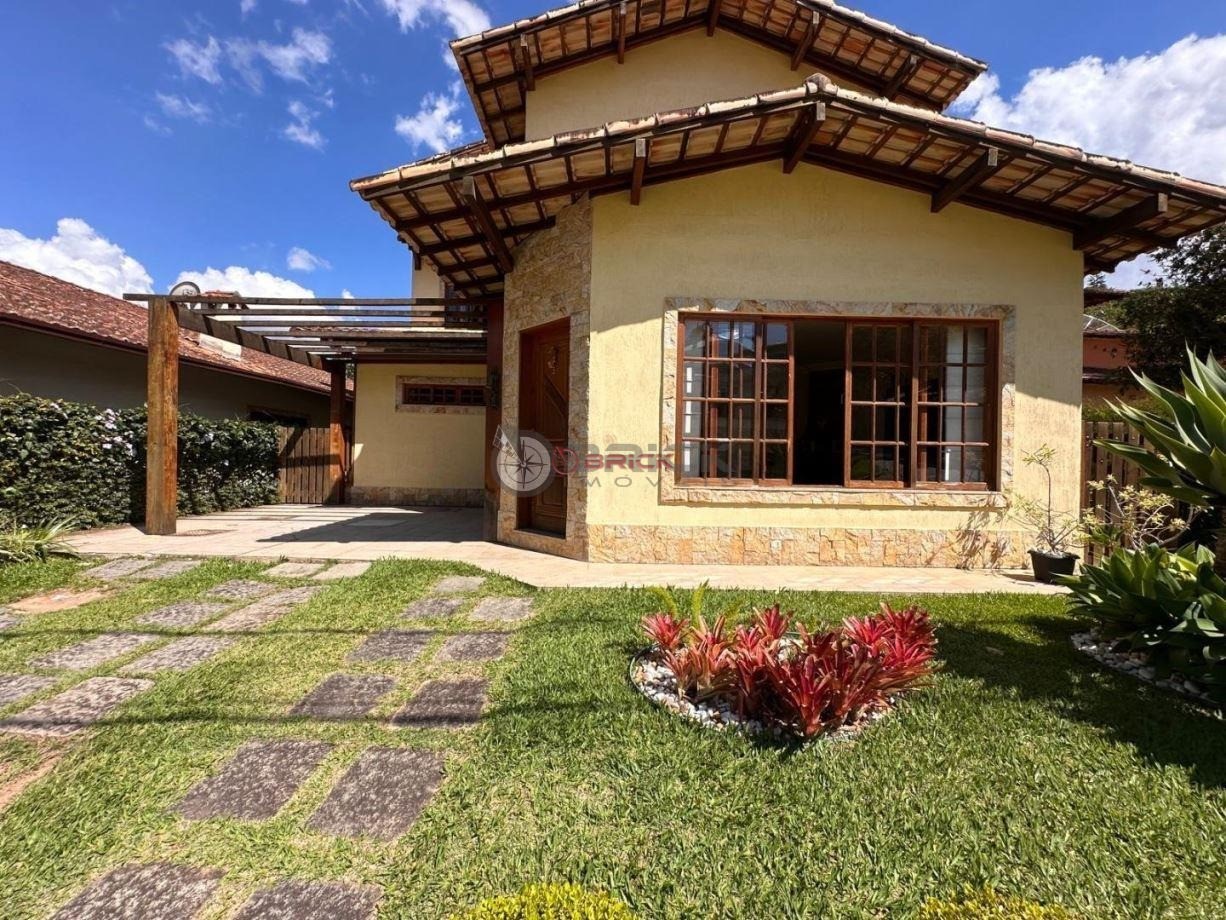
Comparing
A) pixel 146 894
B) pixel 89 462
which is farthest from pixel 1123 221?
pixel 89 462

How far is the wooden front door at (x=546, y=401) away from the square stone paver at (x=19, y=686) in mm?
4601

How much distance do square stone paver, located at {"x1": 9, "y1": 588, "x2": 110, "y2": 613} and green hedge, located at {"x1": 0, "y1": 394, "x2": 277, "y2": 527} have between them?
3163 millimetres

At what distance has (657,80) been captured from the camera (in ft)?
24.5

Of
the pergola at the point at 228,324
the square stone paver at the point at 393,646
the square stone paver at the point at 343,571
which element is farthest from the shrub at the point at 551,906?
the pergola at the point at 228,324

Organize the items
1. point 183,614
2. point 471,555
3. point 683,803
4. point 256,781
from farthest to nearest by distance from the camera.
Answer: point 471,555
point 183,614
point 256,781
point 683,803

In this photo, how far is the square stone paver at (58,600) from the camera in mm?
4289

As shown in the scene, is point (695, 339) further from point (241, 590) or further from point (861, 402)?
point (241, 590)

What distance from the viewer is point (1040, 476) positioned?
6.15m

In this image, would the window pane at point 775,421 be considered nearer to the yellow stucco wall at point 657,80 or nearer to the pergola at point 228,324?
the pergola at point 228,324

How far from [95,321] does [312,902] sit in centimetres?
1352

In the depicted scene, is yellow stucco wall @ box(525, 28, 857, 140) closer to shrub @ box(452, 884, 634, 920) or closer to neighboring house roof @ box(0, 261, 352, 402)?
shrub @ box(452, 884, 634, 920)

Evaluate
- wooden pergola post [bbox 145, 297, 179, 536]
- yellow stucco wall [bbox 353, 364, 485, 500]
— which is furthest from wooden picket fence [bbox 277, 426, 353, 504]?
wooden pergola post [bbox 145, 297, 179, 536]

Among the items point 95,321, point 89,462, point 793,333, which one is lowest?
point 89,462

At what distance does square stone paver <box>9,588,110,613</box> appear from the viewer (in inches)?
169
